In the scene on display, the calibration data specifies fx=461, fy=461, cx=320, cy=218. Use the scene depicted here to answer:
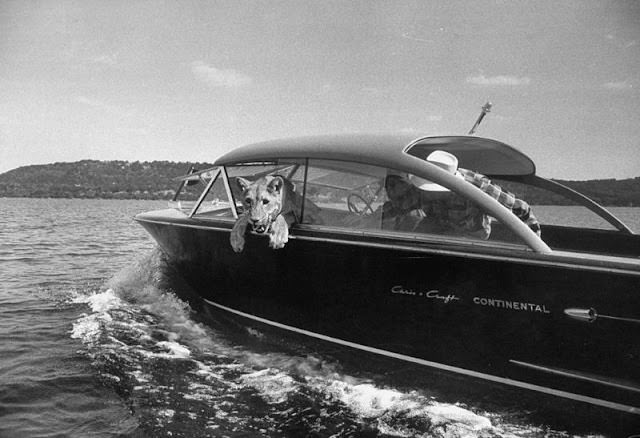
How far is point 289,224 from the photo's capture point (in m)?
5.70

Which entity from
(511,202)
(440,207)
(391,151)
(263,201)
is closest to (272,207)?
(263,201)

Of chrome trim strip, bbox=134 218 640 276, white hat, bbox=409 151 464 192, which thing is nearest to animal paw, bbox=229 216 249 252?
chrome trim strip, bbox=134 218 640 276

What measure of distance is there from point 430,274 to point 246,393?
227cm

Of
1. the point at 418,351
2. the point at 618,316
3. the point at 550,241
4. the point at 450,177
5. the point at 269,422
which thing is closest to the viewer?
the point at 618,316

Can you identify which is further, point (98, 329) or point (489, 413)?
point (98, 329)

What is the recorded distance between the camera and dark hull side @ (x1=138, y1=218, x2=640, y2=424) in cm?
389

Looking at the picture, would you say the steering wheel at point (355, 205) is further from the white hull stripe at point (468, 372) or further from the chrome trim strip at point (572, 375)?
the chrome trim strip at point (572, 375)

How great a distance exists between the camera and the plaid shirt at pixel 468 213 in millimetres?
4730

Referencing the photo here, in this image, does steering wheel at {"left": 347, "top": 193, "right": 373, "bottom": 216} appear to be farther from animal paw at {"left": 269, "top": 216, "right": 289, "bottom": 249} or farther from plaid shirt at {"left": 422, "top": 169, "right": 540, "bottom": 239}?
animal paw at {"left": 269, "top": 216, "right": 289, "bottom": 249}

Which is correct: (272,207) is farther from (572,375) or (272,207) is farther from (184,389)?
(572,375)

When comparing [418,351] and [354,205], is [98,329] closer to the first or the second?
[354,205]

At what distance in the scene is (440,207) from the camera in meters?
4.90

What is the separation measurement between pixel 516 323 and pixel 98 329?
5693mm

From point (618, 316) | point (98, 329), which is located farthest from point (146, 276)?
point (618, 316)
